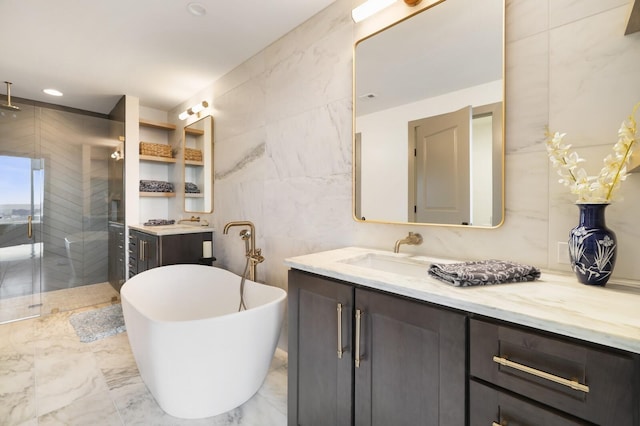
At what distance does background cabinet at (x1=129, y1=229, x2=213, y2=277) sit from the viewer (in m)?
2.86

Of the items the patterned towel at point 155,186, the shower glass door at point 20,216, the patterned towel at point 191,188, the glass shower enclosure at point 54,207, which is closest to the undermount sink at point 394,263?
the patterned towel at point 191,188

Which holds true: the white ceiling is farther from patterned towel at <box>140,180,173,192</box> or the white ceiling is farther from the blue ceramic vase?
the blue ceramic vase

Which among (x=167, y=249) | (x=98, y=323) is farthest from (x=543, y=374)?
(x=98, y=323)

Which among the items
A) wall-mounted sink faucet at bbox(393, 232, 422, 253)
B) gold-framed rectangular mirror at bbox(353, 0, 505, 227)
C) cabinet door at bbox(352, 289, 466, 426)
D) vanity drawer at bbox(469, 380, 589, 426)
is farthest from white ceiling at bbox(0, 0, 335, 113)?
vanity drawer at bbox(469, 380, 589, 426)

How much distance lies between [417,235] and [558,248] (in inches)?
22.9

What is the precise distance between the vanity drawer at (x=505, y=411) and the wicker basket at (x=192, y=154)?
11.0ft

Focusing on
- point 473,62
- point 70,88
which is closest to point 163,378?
point 473,62

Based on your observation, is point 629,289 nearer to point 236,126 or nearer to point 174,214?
point 236,126

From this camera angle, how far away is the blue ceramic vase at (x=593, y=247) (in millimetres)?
949

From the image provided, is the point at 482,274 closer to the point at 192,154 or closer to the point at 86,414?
the point at 86,414

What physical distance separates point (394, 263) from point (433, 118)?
0.75 m

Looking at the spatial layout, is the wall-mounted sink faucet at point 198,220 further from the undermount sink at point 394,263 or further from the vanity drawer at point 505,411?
the vanity drawer at point 505,411

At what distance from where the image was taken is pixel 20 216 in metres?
3.36

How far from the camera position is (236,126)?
2871mm
